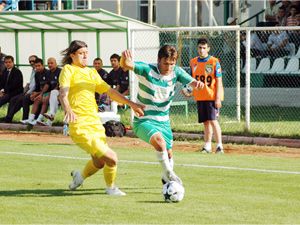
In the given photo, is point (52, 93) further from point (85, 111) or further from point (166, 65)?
point (166, 65)

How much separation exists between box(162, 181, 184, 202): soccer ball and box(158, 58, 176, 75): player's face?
1554 millimetres

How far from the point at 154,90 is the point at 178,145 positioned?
730cm

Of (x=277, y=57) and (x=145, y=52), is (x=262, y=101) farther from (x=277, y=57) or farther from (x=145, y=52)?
(x=145, y=52)

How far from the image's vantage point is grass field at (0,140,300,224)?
10.5 metres

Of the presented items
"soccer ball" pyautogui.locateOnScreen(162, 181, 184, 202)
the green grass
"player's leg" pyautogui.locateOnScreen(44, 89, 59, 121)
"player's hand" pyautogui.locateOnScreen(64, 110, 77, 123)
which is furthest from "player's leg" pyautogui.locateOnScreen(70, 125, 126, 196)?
"player's leg" pyautogui.locateOnScreen(44, 89, 59, 121)

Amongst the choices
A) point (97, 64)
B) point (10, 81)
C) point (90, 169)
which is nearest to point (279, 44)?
point (97, 64)

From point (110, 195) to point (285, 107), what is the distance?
1448 cm

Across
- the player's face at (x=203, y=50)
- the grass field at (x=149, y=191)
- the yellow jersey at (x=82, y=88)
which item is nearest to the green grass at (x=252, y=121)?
the player's face at (x=203, y=50)

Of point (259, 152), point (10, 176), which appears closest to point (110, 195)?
point (10, 176)

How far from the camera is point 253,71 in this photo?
27.4 meters

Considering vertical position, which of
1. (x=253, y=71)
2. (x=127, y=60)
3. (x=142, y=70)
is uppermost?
(x=127, y=60)

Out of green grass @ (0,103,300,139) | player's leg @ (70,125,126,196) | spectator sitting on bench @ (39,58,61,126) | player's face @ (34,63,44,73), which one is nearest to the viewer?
player's leg @ (70,125,126,196)

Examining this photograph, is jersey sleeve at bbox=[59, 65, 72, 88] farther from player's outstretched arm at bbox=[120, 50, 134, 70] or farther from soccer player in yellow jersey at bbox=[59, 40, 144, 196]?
player's outstretched arm at bbox=[120, 50, 134, 70]

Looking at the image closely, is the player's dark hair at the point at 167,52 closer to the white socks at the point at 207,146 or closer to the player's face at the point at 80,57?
the player's face at the point at 80,57
